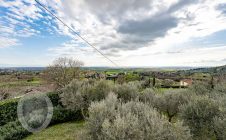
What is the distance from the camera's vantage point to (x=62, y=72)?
111 ft

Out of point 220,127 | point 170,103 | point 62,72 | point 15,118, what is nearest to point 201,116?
point 220,127

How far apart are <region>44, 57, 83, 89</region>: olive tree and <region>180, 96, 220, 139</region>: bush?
25501mm

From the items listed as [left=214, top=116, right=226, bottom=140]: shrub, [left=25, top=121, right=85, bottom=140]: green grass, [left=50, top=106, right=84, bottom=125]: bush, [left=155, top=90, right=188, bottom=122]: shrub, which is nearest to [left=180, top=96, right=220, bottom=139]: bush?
[left=214, top=116, right=226, bottom=140]: shrub

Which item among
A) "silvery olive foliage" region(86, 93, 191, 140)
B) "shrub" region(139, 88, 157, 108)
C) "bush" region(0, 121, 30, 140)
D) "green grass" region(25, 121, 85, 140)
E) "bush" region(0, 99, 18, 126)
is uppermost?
"silvery olive foliage" region(86, 93, 191, 140)

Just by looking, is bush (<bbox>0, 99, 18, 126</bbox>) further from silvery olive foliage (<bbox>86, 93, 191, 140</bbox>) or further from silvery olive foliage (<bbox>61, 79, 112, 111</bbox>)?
silvery olive foliage (<bbox>86, 93, 191, 140</bbox>)

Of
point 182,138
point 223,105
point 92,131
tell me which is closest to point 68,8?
point 92,131

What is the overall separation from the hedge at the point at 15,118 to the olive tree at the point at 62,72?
34.1 feet

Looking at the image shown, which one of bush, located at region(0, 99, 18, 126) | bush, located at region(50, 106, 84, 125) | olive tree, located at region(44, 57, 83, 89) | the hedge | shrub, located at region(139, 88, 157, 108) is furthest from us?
olive tree, located at region(44, 57, 83, 89)

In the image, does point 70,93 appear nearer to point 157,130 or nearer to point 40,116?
point 40,116

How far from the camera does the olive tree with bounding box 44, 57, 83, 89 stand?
33.3 m

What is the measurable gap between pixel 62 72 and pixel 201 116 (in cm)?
2763

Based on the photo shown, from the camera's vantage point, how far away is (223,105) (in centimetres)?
1023

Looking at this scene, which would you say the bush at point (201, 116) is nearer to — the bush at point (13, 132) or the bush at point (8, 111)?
the bush at point (13, 132)

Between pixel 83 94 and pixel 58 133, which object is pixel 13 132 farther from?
pixel 83 94
